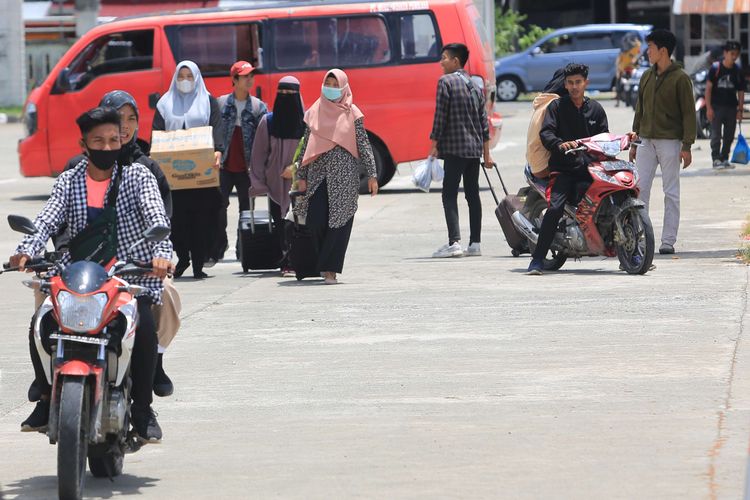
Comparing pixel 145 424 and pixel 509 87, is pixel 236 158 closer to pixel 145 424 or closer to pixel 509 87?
pixel 145 424

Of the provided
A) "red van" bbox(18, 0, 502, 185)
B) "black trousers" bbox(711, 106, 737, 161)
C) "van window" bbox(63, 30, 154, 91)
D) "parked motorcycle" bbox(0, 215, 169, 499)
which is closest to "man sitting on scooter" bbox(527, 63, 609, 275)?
"parked motorcycle" bbox(0, 215, 169, 499)

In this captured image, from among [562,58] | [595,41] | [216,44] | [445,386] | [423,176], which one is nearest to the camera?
[445,386]

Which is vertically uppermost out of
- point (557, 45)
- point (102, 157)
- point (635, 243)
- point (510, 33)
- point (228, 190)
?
point (510, 33)

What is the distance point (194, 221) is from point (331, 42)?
7.90 metres

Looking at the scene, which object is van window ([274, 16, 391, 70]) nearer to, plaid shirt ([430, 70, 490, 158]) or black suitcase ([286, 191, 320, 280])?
plaid shirt ([430, 70, 490, 158])

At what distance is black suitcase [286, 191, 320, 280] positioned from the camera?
41.4 feet

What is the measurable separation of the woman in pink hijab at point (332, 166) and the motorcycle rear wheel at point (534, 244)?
5.31 feet

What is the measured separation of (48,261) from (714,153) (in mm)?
17140

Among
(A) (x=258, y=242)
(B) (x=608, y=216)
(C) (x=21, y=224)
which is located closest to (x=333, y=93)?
(A) (x=258, y=242)

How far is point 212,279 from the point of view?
43.1 feet

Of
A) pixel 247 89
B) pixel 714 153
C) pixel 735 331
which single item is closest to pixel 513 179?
pixel 714 153

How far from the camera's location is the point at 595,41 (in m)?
42.4

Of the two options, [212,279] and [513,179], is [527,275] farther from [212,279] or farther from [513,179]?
[513,179]

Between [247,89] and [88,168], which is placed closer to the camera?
[88,168]
